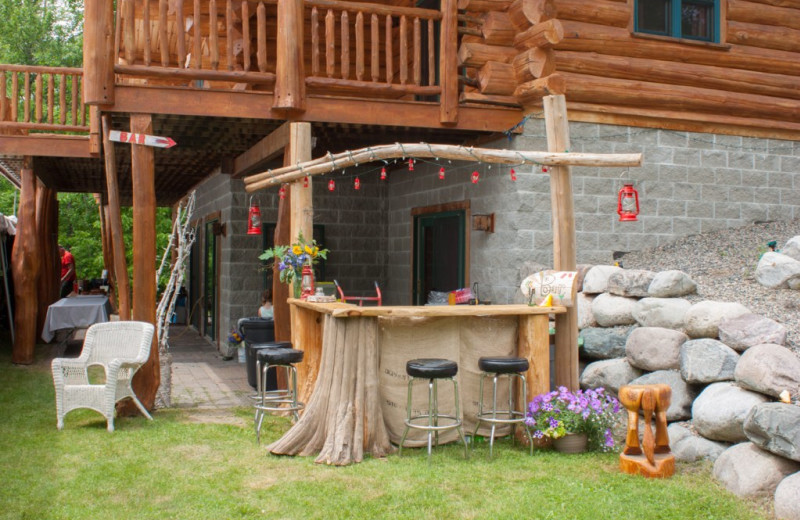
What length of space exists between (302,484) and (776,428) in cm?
315

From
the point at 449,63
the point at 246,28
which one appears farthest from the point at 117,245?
the point at 449,63

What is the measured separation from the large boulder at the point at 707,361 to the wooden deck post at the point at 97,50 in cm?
585

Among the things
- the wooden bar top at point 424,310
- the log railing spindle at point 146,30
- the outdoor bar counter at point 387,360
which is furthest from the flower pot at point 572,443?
the log railing spindle at point 146,30

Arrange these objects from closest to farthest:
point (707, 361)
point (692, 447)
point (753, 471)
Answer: point (753, 471) → point (692, 447) → point (707, 361)

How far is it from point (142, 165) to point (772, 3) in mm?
8141

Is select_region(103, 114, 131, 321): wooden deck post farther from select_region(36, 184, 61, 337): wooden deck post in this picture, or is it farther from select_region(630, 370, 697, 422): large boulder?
select_region(36, 184, 61, 337): wooden deck post

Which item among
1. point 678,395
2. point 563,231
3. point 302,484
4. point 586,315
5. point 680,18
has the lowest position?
point 302,484

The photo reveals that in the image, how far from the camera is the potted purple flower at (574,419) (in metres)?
6.64

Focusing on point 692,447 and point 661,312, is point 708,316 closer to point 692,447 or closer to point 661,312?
point 661,312

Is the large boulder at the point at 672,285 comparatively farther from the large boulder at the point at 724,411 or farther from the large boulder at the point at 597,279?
the large boulder at the point at 724,411

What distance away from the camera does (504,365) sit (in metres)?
6.58

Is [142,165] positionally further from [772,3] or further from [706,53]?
[772,3]

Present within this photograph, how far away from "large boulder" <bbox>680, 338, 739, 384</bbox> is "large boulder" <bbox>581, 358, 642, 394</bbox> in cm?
68

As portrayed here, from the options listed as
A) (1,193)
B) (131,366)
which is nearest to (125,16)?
(131,366)
